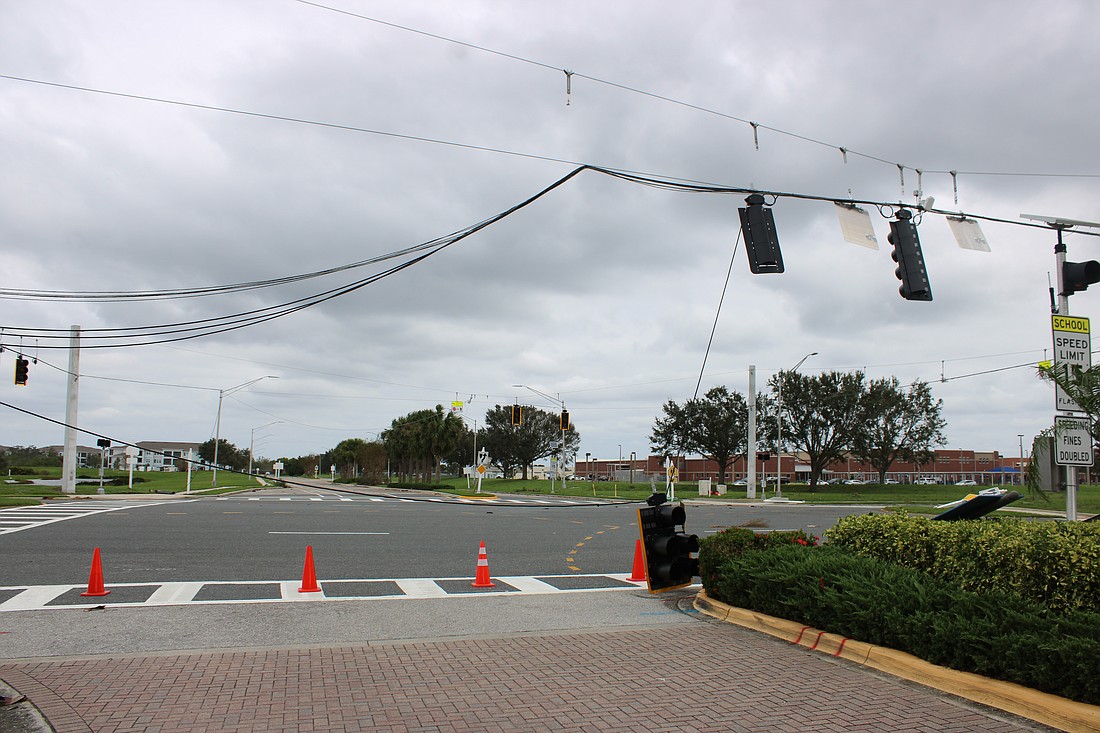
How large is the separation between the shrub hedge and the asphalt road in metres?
5.13

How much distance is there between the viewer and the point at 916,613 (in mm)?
6777

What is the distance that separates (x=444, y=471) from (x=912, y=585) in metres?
145

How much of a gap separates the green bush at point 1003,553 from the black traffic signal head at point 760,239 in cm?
335

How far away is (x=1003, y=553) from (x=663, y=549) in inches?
204

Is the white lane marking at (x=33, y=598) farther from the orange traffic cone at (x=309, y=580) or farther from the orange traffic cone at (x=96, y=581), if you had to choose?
the orange traffic cone at (x=309, y=580)

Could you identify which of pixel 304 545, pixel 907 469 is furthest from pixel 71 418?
pixel 907 469

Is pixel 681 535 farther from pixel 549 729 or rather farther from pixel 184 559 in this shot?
pixel 184 559

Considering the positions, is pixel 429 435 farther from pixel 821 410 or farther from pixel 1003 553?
pixel 1003 553

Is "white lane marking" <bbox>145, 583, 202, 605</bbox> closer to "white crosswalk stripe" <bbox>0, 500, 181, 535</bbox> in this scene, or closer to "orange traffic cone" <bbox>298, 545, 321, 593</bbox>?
"orange traffic cone" <bbox>298, 545, 321, 593</bbox>

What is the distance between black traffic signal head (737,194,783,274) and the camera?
10344 millimetres

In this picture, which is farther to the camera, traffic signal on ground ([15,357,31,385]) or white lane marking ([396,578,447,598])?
traffic signal on ground ([15,357,31,385])

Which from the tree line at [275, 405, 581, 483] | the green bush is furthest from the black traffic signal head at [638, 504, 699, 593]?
the tree line at [275, 405, 581, 483]

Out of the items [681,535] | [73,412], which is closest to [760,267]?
[681,535]

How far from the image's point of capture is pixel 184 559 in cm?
1463
